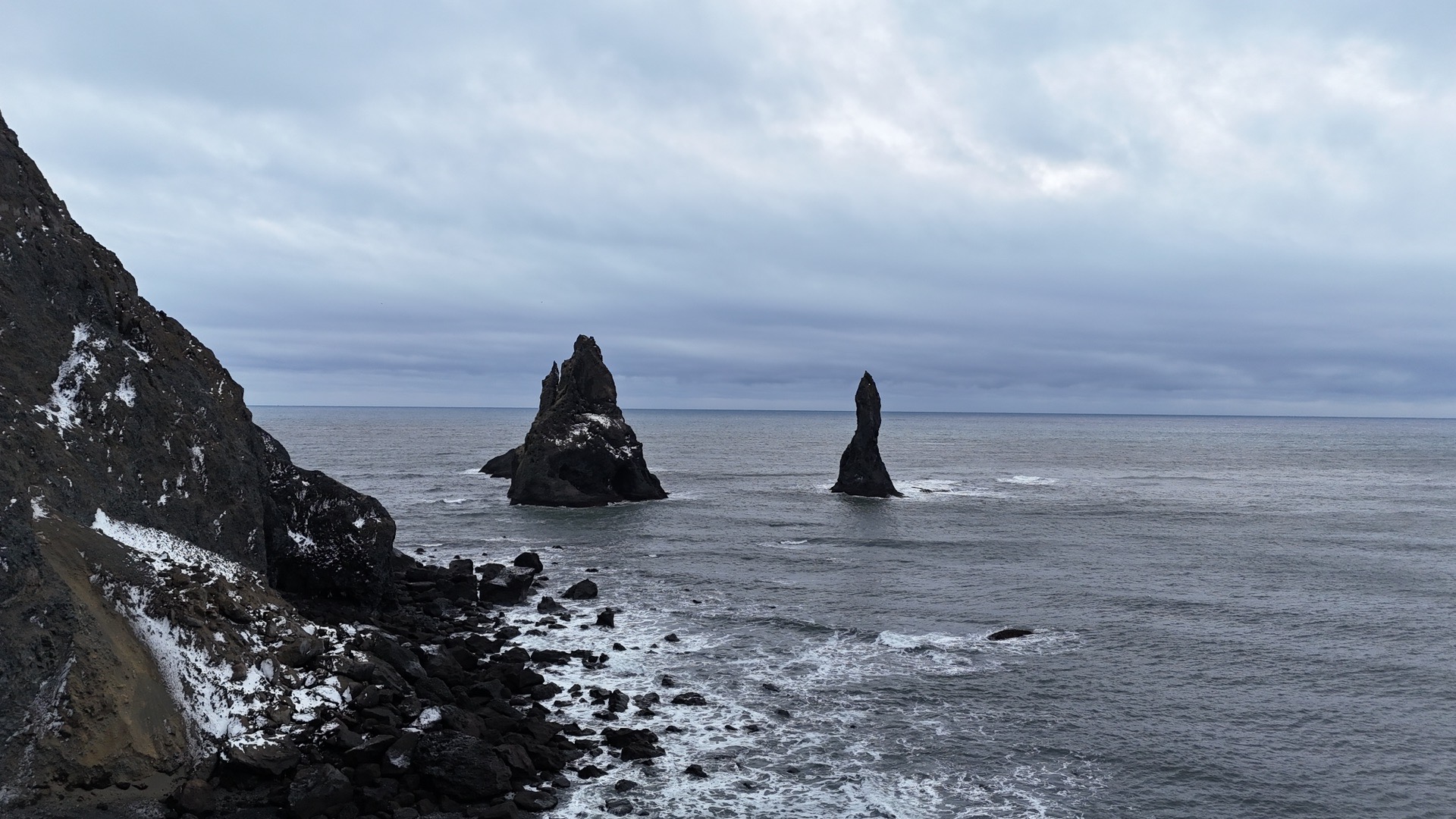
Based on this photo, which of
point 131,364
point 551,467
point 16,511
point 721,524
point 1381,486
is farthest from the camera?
point 1381,486

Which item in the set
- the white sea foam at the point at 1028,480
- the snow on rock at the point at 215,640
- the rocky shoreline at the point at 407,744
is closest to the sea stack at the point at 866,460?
the white sea foam at the point at 1028,480

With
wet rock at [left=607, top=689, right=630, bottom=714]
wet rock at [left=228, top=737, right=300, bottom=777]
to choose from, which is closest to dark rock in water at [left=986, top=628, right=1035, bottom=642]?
wet rock at [left=607, top=689, right=630, bottom=714]

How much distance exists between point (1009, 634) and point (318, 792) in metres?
22.4

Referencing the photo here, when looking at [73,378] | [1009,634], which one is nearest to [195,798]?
[73,378]

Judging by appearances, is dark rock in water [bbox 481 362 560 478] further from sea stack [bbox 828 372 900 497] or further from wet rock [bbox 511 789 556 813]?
wet rock [bbox 511 789 556 813]

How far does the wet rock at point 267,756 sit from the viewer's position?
50.8 feet

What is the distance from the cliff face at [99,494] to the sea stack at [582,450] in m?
38.1

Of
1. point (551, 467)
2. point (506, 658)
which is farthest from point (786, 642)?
point (551, 467)

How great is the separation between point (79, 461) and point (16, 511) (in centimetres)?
399

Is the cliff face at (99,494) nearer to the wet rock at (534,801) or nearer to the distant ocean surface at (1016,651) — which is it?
the wet rock at (534,801)

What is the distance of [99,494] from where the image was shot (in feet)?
61.0

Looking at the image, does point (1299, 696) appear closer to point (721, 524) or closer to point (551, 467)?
point (721, 524)

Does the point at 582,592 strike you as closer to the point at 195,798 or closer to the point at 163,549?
the point at 163,549

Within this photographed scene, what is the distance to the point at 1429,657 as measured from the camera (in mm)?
27859
